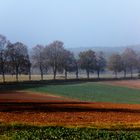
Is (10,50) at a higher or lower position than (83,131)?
higher

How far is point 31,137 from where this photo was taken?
2766 cm

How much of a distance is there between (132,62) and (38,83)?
80.9 meters

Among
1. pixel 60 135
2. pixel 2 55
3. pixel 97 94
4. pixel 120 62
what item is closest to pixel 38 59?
pixel 2 55

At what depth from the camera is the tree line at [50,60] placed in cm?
12862

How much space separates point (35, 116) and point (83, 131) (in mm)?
12500

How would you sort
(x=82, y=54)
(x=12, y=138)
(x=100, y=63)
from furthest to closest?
(x=100, y=63)
(x=82, y=54)
(x=12, y=138)

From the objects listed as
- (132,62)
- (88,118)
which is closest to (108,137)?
(88,118)

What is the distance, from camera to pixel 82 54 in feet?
550

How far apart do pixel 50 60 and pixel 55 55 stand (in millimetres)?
3053

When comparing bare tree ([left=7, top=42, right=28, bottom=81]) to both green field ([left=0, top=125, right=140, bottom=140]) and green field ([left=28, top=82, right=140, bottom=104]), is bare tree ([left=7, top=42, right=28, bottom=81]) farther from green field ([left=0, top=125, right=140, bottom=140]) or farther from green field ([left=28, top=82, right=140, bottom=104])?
green field ([left=0, top=125, right=140, bottom=140])

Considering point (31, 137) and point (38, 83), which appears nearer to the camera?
point (31, 137)

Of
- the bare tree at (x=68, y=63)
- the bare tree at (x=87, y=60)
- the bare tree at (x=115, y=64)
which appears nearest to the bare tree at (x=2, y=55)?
the bare tree at (x=68, y=63)

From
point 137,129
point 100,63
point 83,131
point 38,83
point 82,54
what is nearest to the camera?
point 83,131

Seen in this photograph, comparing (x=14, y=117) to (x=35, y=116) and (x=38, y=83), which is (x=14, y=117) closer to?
(x=35, y=116)
